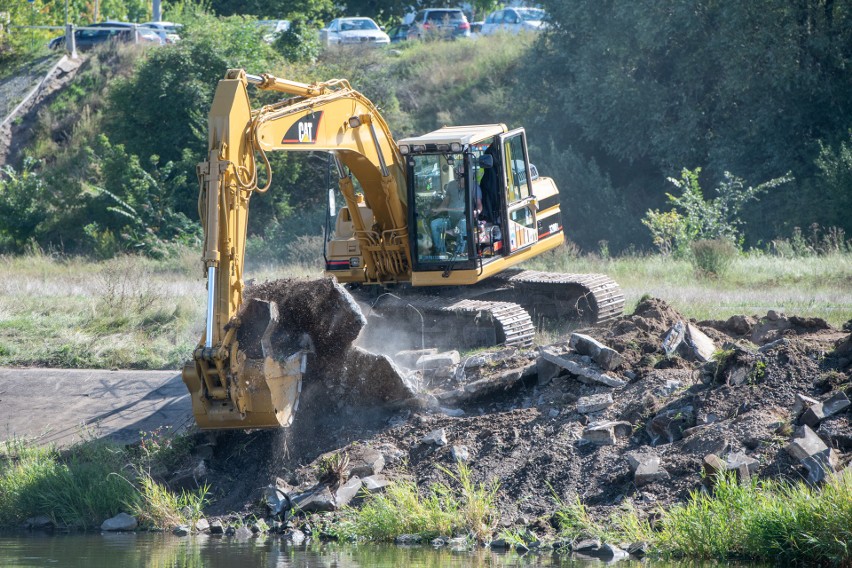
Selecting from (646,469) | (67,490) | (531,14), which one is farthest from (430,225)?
(531,14)

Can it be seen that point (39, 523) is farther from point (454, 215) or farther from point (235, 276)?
point (454, 215)

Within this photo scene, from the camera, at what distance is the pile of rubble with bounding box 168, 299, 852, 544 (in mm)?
9695

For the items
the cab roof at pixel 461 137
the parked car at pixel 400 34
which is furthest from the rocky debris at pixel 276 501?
the parked car at pixel 400 34

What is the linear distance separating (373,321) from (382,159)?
7.17 ft

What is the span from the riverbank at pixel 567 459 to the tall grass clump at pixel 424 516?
17 millimetres

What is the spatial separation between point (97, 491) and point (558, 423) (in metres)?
4.45

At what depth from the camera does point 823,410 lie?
32.4ft

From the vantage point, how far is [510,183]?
14453 mm

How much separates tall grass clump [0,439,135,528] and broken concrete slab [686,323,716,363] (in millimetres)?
5866

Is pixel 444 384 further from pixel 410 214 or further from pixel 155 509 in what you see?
pixel 155 509

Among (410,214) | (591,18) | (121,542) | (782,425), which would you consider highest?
(591,18)

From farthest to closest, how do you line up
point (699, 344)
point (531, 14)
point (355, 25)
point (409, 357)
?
point (531, 14) < point (355, 25) < point (409, 357) < point (699, 344)

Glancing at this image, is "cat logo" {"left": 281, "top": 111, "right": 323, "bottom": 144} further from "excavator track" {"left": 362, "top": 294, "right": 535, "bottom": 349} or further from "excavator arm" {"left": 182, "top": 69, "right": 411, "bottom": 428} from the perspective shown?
"excavator track" {"left": 362, "top": 294, "right": 535, "bottom": 349}

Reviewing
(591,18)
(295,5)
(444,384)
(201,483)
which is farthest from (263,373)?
(295,5)
